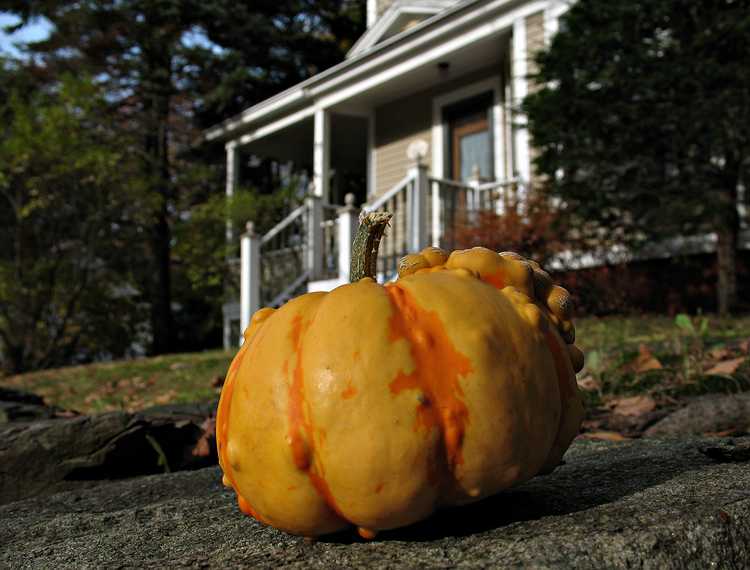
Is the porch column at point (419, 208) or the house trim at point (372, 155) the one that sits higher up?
the house trim at point (372, 155)

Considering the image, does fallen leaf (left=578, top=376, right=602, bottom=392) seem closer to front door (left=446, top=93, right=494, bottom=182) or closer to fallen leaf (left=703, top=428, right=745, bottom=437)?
fallen leaf (left=703, top=428, right=745, bottom=437)

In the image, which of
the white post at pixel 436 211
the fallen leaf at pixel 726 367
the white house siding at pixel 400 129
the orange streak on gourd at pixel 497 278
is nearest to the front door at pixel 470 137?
the white house siding at pixel 400 129

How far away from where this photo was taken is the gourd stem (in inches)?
60.5

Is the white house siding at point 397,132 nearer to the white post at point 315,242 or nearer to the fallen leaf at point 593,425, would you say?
the white post at point 315,242

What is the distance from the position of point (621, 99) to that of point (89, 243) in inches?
375

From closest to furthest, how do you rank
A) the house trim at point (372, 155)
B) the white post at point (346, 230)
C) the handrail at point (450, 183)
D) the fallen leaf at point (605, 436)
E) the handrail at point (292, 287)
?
the fallen leaf at point (605, 436) → the white post at point (346, 230) → the handrail at point (450, 183) → the handrail at point (292, 287) → the house trim at point (372, 155)

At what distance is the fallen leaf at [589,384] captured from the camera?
3.84 metres

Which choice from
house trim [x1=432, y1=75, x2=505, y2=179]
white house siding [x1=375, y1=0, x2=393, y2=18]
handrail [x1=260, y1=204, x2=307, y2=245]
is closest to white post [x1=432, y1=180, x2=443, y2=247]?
house trim [x1=432, y1=75, x2=505, y2=179]

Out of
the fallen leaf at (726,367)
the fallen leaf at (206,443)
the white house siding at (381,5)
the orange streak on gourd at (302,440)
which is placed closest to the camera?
the orange streak on gourd at (302,440)

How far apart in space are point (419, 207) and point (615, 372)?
592cm

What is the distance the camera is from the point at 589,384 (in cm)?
396

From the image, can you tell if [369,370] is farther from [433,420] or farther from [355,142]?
[355,142]

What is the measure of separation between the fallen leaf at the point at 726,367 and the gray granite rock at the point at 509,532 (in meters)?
1.71

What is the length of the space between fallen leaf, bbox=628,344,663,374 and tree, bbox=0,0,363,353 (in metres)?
11.4
